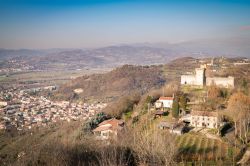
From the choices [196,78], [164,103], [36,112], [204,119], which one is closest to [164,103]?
[164,103]

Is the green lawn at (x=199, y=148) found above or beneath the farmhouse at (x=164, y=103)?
beneath

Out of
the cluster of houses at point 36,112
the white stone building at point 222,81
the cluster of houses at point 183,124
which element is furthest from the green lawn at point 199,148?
the cluster of houses at point 36,112

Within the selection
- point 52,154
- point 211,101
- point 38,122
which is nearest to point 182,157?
point 52,154

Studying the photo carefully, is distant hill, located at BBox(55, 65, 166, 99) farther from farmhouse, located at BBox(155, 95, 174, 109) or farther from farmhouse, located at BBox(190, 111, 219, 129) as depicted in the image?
farmhouse, located at BBox(190, 111, 219, 129)

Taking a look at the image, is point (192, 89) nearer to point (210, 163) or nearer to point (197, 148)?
point (197, 148)

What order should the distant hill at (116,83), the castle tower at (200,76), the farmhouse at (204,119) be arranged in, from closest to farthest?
the farmhouse at (204,119) → the castle tower at (200,76) → the distant hill at (116,83)

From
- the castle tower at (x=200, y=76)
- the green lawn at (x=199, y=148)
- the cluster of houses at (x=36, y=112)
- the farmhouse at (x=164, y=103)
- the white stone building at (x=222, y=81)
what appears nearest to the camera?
the green lawn at (x=199, y=148)

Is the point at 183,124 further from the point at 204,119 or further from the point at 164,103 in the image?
the point at 164,103

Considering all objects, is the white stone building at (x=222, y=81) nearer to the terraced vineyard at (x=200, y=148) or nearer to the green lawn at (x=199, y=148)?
the green lawn at (x=199, y=148)
